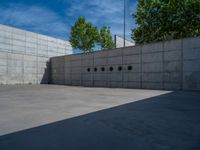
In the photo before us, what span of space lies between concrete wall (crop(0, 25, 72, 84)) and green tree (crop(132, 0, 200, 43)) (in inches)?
587

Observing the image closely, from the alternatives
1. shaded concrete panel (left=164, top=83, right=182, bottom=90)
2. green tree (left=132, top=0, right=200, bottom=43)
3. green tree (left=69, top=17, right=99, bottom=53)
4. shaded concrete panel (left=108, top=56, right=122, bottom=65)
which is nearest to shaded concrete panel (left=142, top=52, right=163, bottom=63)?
shaded concrete panel (left=164, top=83, right=182, bottom=90)

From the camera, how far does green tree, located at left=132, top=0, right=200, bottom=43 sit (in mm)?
22859

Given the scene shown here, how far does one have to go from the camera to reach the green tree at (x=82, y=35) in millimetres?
32594

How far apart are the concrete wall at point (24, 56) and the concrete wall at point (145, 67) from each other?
17.2 feet

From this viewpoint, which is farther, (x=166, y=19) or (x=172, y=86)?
(x=166, y=19)

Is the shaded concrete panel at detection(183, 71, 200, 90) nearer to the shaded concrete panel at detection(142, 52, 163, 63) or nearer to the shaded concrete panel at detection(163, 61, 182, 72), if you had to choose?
the shaded concrete panel at detection(163, 61, 182, 72)

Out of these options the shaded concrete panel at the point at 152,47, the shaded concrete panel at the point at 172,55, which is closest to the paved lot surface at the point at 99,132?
the shaded concrete panel at the point at 172,55

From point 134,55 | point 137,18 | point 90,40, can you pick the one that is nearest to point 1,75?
point 134,55

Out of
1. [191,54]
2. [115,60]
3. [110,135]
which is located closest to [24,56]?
[115,60]

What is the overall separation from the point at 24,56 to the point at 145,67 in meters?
15.6

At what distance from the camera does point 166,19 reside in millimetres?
24078

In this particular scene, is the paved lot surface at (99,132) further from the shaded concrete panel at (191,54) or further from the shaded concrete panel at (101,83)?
the shaded concrete panel at (101,83)

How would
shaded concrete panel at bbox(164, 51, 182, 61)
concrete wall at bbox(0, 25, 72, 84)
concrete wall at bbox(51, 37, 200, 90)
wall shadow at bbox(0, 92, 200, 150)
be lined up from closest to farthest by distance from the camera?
wall shadow at bbox(0, 92, 200, 150) < concrete wall at bbox(51, 37, 200, 90) < shaded concrete panel at bbox(164, 51, 182, 61) < concrete wall at bbox(0, 25, 72, 84)

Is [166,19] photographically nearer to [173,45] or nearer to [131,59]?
[131,59]
